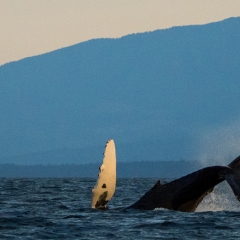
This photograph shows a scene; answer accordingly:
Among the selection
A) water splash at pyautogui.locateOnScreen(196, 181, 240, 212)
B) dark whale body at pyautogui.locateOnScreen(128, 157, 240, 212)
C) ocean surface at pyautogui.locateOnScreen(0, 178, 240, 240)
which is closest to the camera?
ocean surface at pyautogui.locateOnScreen(0, 178, 240, 240)

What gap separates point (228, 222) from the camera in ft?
59.9

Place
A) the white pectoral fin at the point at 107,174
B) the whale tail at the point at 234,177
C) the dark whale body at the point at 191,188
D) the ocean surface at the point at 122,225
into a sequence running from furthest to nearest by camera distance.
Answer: the white pectoral fin at the point at 107,174 → the dark whale body at the point at 191,188 → the ocean surface at the point at 122,225 → the whale tail at the point at 234,177

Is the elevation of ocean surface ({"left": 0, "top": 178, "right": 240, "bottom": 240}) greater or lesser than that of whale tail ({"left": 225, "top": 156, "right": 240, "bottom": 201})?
lesser

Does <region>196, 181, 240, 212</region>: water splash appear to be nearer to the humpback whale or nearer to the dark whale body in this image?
the dark whale body

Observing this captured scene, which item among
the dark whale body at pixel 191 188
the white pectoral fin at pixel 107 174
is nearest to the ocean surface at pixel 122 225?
the dark whale body at pixel 191 188

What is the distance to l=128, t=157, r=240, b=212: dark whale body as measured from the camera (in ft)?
54.5

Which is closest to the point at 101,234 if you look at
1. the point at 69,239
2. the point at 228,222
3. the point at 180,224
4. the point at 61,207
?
the point at 69,239

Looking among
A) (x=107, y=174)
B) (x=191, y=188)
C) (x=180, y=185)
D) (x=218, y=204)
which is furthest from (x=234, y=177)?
(x=218, y=204)

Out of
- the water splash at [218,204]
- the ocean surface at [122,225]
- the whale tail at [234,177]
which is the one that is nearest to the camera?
the whale tail at [234,177]

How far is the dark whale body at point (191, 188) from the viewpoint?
54.5 ft

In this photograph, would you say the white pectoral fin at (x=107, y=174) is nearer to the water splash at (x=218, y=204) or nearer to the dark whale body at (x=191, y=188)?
the dark whale body at (x=191, y=188)

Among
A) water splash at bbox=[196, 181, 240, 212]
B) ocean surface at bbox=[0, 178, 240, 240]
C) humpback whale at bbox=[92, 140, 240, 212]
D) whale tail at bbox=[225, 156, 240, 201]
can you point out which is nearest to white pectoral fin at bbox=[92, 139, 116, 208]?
humpback whale at bbox=[92, 140, 240, 212]

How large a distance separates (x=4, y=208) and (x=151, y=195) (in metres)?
6.66

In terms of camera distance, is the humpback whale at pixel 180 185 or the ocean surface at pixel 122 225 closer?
the ocean surface at pixel 122 225
